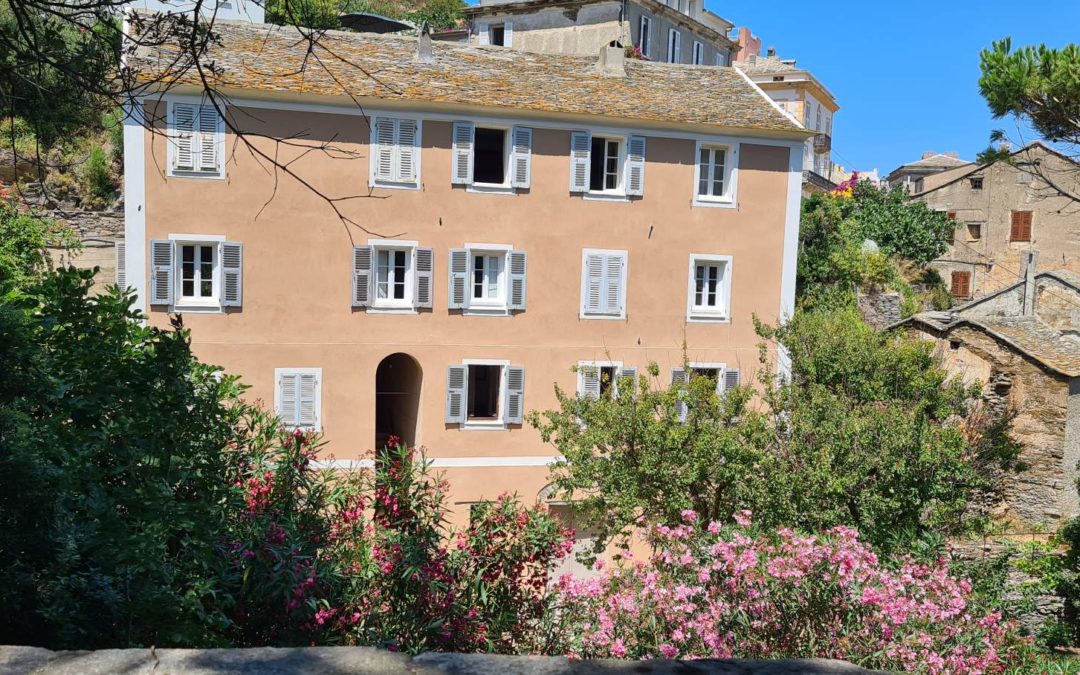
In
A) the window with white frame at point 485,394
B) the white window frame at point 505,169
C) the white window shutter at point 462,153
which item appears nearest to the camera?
the white window shutter at point 462,153

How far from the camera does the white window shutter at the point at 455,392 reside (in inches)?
841

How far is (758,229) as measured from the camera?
23.4 meters

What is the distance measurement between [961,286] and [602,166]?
1958 cm

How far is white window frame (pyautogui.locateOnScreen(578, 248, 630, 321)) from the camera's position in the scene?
2217cm

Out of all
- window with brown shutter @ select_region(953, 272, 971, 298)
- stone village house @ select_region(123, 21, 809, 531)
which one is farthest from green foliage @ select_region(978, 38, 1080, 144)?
window with brown shutter @ select_region(953, 272, 971, 298)

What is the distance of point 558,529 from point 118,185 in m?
24.7

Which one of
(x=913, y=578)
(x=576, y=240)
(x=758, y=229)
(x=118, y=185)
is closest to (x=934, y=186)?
(x=758, y=229)

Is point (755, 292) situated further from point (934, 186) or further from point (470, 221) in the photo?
point (934, 186)

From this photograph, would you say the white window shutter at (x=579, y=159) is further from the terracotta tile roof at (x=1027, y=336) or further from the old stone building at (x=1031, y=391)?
the old stone building at (x=1031, y=391)

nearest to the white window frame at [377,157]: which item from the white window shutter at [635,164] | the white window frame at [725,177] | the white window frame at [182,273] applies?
the white window frame at [182,273]

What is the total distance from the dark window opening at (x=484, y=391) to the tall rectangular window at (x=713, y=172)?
6.33 meters

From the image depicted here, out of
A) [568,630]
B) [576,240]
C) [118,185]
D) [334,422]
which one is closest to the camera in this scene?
[568,630]

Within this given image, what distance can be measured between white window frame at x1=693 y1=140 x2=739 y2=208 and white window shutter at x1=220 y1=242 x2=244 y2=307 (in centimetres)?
1002

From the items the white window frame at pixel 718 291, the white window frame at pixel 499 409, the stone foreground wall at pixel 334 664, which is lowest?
the white window frame at pixel 499 409
